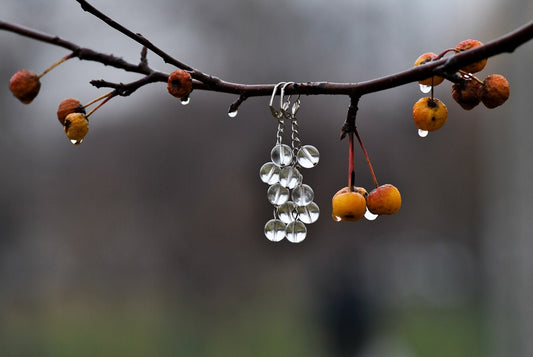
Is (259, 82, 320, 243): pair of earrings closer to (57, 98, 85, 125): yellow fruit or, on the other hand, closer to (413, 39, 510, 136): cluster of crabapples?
(413, 39, 510, 136): cluster of crabapples

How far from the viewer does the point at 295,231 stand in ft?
2.95

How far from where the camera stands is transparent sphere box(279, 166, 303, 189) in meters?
0.85

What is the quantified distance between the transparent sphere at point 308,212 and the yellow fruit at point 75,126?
1.16ft

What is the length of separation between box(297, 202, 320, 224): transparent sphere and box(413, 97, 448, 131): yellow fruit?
21cm

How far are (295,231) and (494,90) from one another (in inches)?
14.4

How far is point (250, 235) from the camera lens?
8383 mm

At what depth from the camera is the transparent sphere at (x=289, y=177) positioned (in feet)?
2.78

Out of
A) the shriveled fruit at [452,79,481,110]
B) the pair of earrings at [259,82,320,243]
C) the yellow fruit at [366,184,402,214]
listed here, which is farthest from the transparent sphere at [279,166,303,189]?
the shriveled fruit at [452,79,481,110]

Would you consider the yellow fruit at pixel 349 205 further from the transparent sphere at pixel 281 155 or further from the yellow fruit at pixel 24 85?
the yellow fruit at pixel 24 85

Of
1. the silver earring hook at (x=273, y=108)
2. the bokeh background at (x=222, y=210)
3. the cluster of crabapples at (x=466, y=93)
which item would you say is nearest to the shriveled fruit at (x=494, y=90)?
the cluster of crabapples at (x=466, y=93)

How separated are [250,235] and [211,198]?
91 cm

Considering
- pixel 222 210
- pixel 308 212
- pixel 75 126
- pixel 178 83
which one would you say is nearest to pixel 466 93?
pixel 308 212

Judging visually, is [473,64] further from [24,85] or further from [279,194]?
[24,85]

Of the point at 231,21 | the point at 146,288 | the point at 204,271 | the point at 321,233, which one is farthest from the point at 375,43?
the point at 146,288
